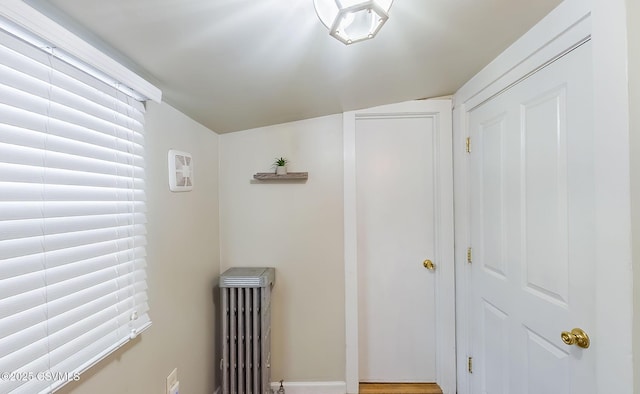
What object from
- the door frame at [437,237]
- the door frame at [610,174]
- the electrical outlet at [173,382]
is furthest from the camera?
the door frame at [437,237]

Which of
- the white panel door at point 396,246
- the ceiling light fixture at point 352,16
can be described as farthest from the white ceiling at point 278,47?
the white panel door at point 396,246

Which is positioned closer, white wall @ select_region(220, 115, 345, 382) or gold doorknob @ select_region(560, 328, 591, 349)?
gold doorknob @ select_region(560, 328, 591, 349)

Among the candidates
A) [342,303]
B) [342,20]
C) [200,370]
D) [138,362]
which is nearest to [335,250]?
[342,303]

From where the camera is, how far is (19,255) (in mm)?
661

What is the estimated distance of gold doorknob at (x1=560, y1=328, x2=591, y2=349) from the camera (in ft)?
2.98

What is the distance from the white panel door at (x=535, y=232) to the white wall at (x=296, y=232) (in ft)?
2.95

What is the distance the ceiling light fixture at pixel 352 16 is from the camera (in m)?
0.67

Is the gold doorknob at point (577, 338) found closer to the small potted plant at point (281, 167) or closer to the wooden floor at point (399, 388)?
the wooden floor at point (399, 388)

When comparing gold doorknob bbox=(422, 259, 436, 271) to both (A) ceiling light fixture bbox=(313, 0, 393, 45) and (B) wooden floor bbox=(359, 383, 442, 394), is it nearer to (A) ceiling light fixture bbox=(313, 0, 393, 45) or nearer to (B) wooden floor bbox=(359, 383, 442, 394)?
(B) wooden floor bbox=(359, 383, 442, 394)

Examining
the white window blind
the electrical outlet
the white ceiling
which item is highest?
the white ceiling

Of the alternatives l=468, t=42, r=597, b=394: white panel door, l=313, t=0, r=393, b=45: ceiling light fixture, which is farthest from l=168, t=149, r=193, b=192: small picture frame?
l=468, t=42, r=597, b=394: white panel door

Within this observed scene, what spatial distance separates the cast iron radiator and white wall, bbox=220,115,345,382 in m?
0.28

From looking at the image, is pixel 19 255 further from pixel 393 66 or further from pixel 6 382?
pixel 393 66

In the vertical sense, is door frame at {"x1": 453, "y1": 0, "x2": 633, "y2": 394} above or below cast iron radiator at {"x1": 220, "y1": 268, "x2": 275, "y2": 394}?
above
